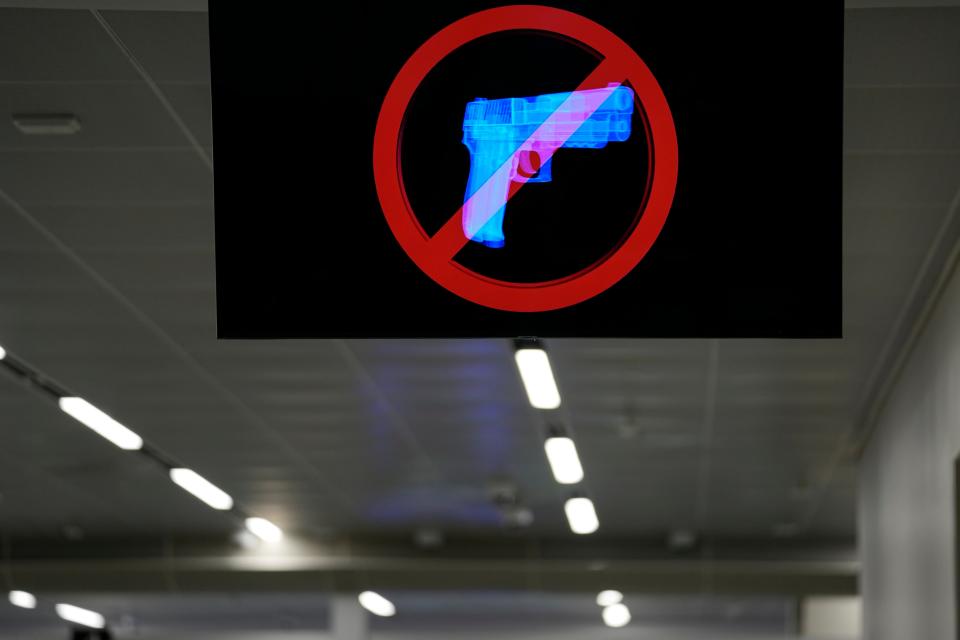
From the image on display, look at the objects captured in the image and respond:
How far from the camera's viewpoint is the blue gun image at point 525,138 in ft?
12.7

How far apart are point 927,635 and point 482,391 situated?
135 inches

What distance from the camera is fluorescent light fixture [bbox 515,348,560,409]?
953cm

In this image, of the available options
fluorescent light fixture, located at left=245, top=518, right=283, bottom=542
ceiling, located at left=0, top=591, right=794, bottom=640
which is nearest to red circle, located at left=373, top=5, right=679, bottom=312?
fluorescent light fixture, located at left=245, top=518, right=283, bottom=542

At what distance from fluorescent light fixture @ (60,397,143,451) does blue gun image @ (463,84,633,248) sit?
26.1 ft

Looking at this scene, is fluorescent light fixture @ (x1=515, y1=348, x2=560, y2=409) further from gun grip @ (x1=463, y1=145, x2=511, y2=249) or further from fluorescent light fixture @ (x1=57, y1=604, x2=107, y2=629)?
fluorescent light fixture @ (x1=57, y1=604, x2=107, y2=629)

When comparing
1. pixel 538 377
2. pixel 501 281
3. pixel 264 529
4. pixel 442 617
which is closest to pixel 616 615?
pixel 442 617

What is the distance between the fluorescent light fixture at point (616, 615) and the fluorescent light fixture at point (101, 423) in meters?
9.02

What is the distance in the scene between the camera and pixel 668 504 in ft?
49.4

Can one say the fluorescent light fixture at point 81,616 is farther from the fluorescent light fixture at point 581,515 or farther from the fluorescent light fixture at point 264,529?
the fluorescent light fixture at point 581,515

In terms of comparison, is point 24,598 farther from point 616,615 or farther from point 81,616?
point 616,615

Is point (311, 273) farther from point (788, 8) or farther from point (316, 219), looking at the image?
point (788, 8)

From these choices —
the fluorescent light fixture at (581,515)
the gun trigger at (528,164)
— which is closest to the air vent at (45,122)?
the gun trigger at (528,164)

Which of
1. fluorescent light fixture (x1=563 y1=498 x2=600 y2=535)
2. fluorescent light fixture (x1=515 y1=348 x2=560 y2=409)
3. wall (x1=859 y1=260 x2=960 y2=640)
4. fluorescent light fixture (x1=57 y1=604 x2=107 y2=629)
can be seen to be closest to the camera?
wall (x1=859 y1=260 x2=960 y2=640)

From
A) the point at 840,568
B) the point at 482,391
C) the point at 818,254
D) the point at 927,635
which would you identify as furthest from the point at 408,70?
the point at 840,568
